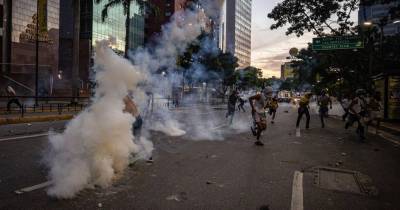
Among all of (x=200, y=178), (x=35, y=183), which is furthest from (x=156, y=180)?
(x=35, y=183)

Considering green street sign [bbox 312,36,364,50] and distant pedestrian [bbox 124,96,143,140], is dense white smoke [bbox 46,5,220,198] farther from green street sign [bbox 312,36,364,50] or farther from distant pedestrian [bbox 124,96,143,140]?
green street sign [bbox 312,36,364,50]

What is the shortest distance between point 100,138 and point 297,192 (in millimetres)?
3406

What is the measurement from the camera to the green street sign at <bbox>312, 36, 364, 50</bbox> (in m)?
22.5

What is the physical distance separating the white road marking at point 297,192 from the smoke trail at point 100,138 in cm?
291

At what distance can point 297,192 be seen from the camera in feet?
16.7

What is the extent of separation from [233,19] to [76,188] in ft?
436

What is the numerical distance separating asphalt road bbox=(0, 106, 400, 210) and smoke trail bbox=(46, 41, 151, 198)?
9.8 inches

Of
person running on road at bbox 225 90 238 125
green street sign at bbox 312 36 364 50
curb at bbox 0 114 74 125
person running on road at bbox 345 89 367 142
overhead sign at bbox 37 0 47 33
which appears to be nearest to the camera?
person running on road at bbox 345 89 367 142

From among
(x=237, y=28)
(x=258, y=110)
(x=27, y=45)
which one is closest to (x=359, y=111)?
(x=258, y=110)

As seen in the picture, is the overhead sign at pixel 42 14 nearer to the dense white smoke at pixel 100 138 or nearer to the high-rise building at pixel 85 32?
the high-rise building at pixel 85 32

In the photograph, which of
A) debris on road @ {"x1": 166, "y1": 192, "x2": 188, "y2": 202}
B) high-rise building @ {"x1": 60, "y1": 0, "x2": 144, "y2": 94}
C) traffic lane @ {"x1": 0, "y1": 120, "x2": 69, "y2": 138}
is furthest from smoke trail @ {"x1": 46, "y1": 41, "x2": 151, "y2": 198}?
high-rise building @ {"x1": 60, "y1": 0, "x2": 144, "y2": 94}

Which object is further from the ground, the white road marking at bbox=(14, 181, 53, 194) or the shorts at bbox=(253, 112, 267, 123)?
the shorts at bbox=(253, 112, 267, 123)

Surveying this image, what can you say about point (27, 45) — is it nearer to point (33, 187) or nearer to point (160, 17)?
point (160, 17)

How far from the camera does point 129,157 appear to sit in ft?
21.3
